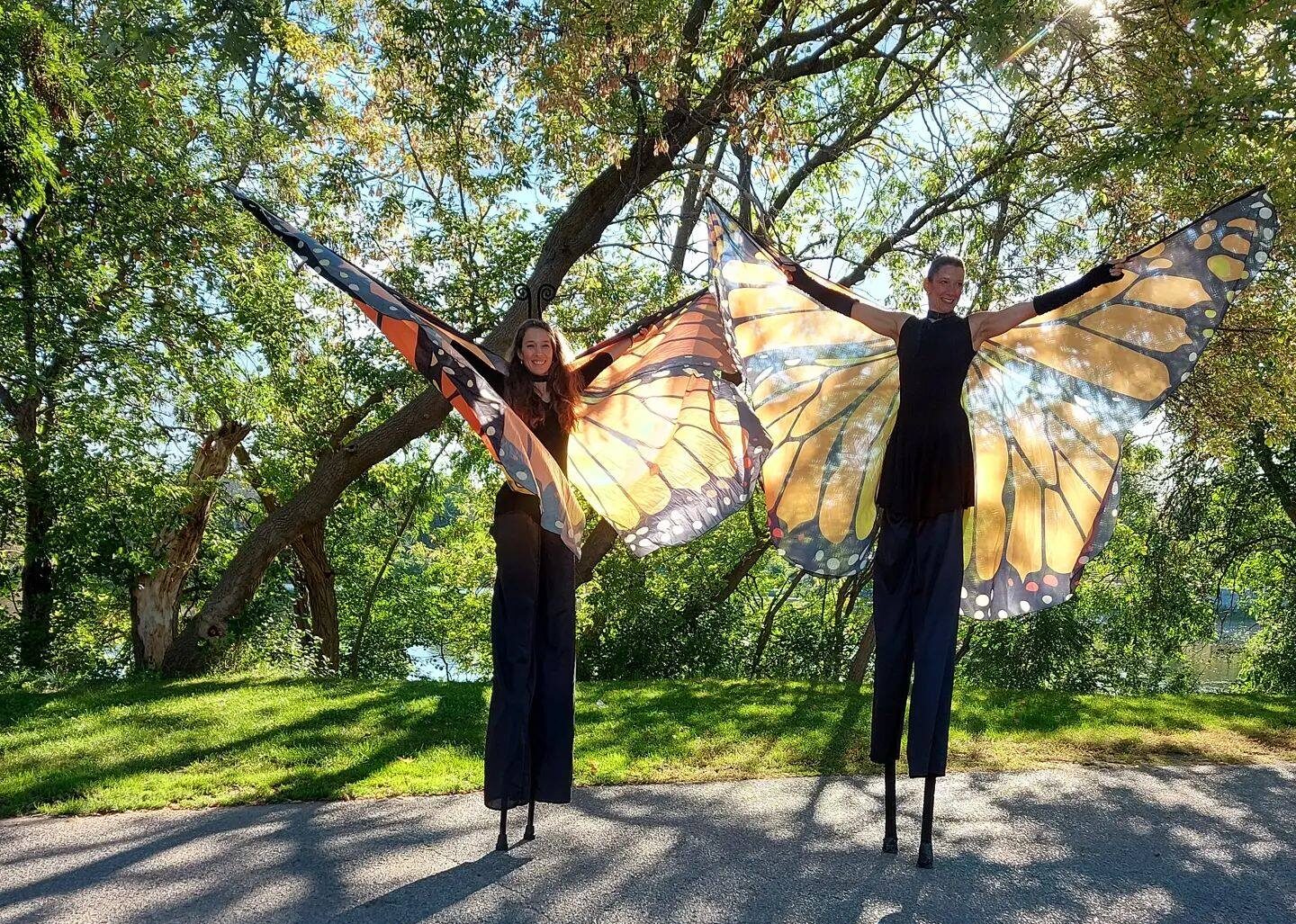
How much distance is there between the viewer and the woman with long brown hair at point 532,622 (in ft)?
10.7

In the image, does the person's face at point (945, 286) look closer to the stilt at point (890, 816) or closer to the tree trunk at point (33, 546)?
the stilt at point (890, 816)

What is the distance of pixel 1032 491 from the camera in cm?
372

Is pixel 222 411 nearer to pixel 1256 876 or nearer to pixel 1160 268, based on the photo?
pixel 1160 268

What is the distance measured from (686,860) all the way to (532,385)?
1.88 m

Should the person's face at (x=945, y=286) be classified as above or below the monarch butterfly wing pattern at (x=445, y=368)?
above

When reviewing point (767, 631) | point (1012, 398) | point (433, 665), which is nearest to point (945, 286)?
point (1012, 398)

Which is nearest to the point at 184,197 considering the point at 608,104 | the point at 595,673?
the point at 608,104

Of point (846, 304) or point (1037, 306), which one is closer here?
point (1037, 306)

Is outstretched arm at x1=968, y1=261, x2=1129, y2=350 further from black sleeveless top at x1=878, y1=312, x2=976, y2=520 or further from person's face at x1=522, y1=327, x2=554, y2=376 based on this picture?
person's face at x1=522, y1=327, x2=554, y2=376

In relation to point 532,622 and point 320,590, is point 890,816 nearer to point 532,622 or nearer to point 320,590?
point 532,622

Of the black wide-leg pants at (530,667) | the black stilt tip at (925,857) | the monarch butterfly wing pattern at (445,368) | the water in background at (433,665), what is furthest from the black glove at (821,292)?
the water in background at (433,665)

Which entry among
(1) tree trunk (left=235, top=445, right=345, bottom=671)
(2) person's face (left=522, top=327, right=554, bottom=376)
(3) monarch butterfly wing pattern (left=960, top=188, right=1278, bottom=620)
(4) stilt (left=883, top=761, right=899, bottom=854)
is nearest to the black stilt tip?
(4) stilt (left=883, top=761, right=899, bottom=854)

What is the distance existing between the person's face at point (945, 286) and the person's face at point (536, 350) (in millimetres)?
1446

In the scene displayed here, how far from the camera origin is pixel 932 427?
10.8 feet
